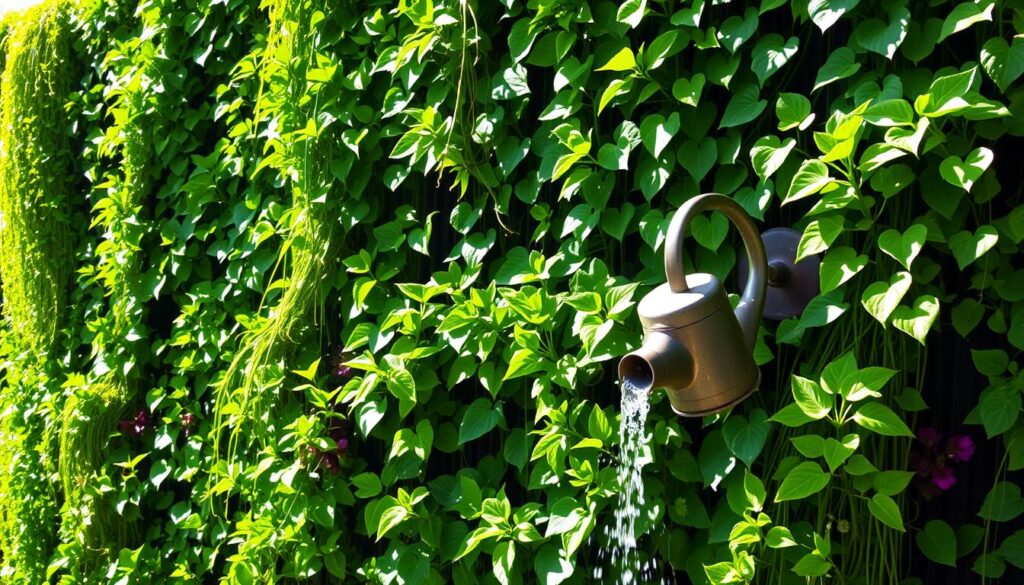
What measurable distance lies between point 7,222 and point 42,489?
0.96m

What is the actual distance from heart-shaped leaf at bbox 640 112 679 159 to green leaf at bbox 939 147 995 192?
428 mm

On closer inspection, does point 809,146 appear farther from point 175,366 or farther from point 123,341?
point 123,341

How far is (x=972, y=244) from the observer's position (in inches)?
56.8

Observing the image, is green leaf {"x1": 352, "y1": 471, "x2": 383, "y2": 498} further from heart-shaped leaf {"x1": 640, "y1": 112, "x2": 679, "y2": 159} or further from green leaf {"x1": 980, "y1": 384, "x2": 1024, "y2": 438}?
green leaf {"x1": 980, "y1": 384, "x2": 1024, "y2": 438}

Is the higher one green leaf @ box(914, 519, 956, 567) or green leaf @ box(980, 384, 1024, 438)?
green leaf @ box(980, 384, 1024, 438)

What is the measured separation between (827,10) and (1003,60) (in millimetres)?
254

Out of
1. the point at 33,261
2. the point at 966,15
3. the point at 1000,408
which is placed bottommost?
the point at 33,261

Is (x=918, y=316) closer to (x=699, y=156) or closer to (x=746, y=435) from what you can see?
(x=746, y=435)

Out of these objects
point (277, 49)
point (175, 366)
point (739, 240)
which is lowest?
point (175, 366)

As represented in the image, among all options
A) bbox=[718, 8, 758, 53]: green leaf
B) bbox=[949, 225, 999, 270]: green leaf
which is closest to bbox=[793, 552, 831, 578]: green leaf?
bbox=[949, 225, 999, 270]: green leaf

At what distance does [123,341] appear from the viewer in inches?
121

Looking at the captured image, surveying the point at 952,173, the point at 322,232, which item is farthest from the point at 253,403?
the point at 952,173

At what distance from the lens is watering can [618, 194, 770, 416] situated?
1441 millimetres

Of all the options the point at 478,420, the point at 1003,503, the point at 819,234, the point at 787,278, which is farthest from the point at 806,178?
the point at 478,420
